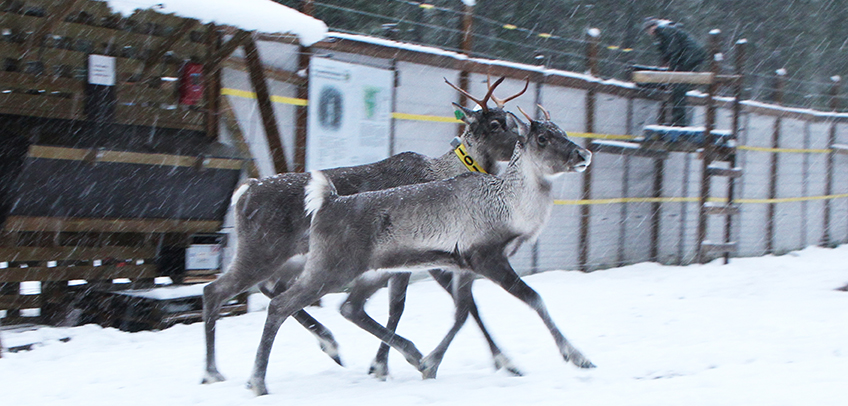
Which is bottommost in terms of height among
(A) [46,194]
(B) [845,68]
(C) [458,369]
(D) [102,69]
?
(C) [458,369]

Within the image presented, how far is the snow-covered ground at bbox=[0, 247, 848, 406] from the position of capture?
3.93 metres

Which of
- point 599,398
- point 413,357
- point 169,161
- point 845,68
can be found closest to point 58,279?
point 169,161

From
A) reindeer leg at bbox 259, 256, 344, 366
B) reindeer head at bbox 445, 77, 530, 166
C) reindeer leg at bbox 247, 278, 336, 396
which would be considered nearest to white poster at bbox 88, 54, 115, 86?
reindeer leg at bbox 259, 256, 344, 366

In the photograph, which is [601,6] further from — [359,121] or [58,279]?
[58,279]

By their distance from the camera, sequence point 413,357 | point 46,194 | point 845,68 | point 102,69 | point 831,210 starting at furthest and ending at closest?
point 845,68 < point 831,210 < point 102,69 < point 46,194 < point 413,357

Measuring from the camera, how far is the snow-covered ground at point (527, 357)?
393 cm

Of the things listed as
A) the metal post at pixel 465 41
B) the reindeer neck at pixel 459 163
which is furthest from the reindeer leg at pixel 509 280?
the metal post at pixel 465 41

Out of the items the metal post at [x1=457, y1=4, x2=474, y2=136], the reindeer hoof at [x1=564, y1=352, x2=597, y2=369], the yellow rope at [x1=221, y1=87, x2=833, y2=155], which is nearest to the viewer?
the reindeer hoof at [x1=564, y1=352, x2=597, y2=369]

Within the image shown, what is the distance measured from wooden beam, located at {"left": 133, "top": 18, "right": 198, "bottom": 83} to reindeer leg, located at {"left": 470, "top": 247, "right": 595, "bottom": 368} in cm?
343

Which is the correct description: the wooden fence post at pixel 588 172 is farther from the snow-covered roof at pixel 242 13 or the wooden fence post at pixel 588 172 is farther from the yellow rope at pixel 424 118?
the snow-covered roof at pixel 242 13

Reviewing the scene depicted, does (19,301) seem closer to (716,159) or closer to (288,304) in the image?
(288,304)

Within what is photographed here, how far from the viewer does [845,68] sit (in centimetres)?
2408

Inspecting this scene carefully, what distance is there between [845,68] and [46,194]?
2436cm

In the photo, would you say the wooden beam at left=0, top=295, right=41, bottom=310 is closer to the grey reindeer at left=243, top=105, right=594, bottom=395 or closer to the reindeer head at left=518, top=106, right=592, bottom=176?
the grey reindeer at left=243, top=105, right=594, bottom=395
